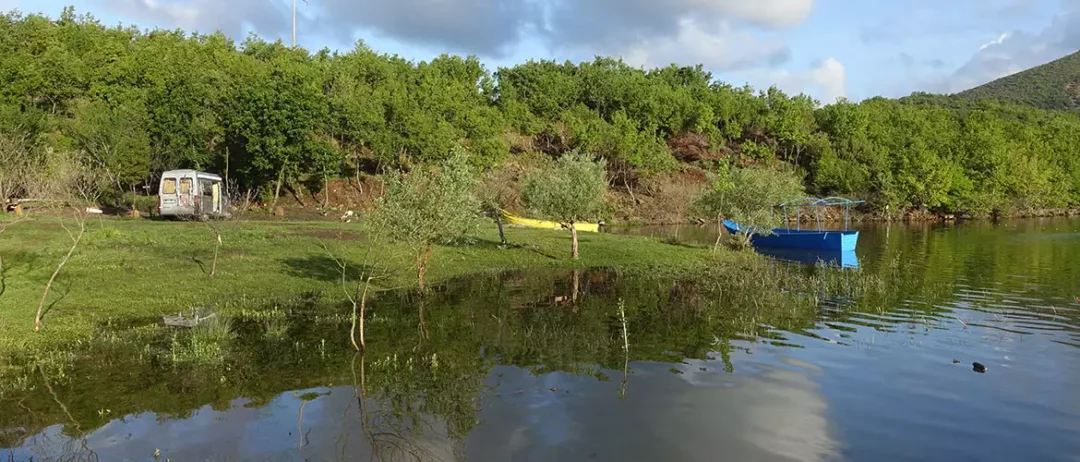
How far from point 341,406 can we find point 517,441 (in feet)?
13.2

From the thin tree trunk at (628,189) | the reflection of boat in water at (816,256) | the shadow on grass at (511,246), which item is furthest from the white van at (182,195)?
the thin tree trunk at (628,189)

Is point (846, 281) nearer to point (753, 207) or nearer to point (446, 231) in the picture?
point (753, 207)

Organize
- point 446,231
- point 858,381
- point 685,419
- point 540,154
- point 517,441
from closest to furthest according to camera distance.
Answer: point 517,441
point 685,419
point 858,381
point 446,231
point 540,154

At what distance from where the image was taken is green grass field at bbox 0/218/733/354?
21391 millimetres

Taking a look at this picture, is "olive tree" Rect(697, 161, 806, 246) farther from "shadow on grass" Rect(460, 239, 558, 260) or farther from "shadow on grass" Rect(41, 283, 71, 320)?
"shadow on grass" Rect(41, 283, 71, 320)

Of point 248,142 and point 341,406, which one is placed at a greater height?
point 248,142

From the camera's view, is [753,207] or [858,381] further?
[753,207]

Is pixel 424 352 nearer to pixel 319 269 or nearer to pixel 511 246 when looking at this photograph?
pixel 319 269

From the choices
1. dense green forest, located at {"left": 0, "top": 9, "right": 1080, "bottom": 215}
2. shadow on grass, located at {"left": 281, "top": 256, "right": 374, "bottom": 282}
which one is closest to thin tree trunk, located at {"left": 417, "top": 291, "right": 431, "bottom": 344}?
shadow on grass, located at {"left": 281, "top": 256, "right": 374, "bottom": 282}

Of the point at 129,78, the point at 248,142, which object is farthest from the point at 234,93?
the point at 129,78

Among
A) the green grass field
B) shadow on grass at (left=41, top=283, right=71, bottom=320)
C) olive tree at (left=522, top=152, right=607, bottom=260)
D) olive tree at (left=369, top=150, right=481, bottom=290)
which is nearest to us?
shadow on grass at (left=41, top=283, right=71, bottom=320)

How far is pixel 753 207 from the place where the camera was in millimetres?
48188

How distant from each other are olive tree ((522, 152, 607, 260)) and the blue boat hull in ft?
52.4

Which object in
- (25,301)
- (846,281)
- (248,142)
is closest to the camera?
(25,301)
